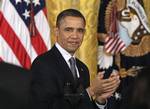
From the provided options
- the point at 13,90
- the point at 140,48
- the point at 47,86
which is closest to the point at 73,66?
the point at 47,86

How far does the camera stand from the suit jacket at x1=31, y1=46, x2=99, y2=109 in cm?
182

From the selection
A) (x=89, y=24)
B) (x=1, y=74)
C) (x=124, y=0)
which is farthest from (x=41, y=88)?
(x=124, y=0)

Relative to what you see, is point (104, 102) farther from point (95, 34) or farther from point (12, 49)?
point (95, 34)

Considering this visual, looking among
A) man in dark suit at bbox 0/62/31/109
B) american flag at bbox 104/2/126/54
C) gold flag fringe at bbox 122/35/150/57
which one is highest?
man in dark suit at bbox 0/62/31/109

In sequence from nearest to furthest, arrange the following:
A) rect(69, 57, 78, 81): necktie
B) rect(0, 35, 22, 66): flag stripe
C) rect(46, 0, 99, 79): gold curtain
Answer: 1. rect(69, 57, 78, 81): necktie
2. rect(0, 35, 22, 66): flag stripe
3. rect(46, 0, 99, 79): gold curtain

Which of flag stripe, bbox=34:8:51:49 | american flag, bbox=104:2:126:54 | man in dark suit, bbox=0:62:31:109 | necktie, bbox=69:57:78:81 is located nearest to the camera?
man in dark suit, bbox=0:62:31:109

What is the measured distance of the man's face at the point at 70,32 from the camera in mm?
2274

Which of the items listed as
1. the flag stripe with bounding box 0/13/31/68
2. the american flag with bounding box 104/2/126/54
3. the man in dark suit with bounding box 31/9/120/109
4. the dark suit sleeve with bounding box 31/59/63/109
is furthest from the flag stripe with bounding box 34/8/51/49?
the dark suit sleeve with bounding box 31/59/63/109

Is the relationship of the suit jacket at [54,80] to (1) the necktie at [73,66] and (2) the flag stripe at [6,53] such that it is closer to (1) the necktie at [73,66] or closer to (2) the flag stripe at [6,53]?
(1) the necktie at [73,66]

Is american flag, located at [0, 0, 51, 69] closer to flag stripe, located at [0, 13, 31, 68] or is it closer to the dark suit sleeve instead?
flag stripe, located at [0, 13, 31, 68]

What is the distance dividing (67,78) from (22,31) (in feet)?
5.26

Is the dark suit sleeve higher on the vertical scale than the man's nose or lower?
lower

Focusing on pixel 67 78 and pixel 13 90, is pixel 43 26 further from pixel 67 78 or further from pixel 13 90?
pixel 13 90

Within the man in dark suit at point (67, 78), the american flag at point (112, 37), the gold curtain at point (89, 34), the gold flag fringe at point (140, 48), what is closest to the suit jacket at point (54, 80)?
the man in dark suit at point (67, 78)
